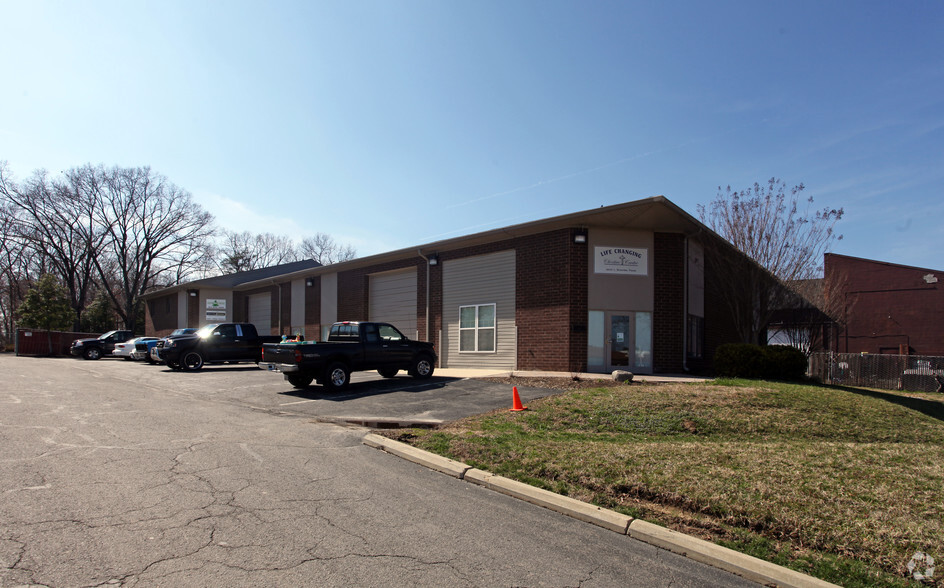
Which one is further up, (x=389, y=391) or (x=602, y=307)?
(x=602, y=307)

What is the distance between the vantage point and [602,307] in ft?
59.1

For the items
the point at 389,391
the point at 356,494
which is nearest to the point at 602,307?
the point at 389,391

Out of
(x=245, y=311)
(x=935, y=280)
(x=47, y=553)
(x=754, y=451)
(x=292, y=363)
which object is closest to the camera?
(x=47, y=553)

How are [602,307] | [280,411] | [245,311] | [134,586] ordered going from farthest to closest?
[245,311]
[602,307]
[280,411]
[134,586]

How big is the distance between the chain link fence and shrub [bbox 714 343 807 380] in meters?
10.5

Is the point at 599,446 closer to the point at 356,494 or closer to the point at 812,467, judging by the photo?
the point at 812,467

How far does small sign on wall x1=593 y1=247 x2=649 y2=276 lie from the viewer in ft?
59.6

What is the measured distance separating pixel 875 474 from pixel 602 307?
39.4ft

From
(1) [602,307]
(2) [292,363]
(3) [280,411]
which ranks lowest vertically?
(3) [280,411]

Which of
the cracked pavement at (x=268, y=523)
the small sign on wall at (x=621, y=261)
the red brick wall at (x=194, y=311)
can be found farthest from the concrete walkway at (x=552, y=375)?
the red brick wall at (x=194, y=311)

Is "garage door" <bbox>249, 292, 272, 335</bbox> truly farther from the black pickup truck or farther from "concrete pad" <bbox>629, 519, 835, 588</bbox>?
"concrete pad" <bbox>629, 519, 835, 588</bbox>

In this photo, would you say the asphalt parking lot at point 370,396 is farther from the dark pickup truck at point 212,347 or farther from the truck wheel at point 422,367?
the dark pickup truck at point 212,347

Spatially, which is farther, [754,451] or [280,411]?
[280,411]

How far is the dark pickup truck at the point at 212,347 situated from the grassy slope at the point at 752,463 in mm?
15185
